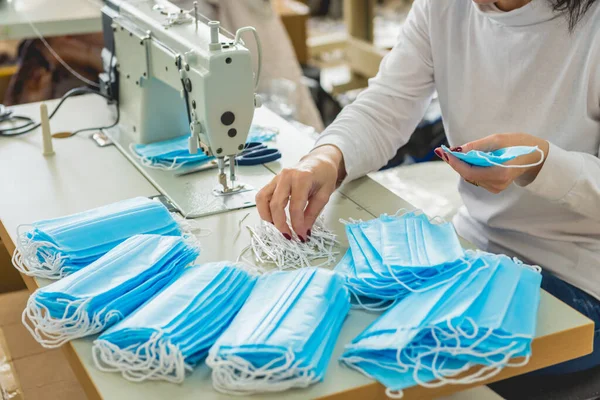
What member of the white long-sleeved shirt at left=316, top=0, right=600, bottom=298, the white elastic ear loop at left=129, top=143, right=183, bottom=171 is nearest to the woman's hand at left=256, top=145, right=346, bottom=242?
the white long-sleeved shirt at left=316, top=0, right=600, bottom=298

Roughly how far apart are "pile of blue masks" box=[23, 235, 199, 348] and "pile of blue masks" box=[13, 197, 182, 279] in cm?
6

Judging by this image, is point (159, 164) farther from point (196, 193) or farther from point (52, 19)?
point (52, 19)

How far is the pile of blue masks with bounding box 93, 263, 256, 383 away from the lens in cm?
95

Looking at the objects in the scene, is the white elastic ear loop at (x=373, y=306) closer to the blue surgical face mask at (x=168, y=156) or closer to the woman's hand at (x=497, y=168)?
the woman's hand at (x=497, y=168)

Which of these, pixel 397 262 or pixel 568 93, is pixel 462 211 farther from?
pixel 397 262

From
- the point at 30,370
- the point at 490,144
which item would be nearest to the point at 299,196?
the point at 490,144

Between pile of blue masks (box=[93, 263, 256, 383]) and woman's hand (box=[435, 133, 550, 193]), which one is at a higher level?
woman's hand (box=[435, 133, 550, 193])

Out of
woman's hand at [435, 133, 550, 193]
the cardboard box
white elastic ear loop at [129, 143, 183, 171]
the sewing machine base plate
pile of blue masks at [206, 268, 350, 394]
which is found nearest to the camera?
pile of blue masks at [206, 268, 350, 394]

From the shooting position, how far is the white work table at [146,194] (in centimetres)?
94

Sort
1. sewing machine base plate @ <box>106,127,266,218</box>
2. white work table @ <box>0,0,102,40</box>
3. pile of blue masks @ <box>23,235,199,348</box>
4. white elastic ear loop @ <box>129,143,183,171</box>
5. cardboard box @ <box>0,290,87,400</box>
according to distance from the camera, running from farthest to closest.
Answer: white work table @ <box>0,0,102,40</box> → white elastic ear loop @ <box>129,143,183,171</box> → sewing machine base plate @ <box>106,127,266,218</box> → cardboard box @ <box>0,290,87,400</box> → pile of blue masks @ <box>23,235,199,348</box>

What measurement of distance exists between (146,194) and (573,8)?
88cm

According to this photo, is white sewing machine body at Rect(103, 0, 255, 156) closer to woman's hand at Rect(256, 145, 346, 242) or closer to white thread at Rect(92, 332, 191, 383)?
woman's hand at Rect(256, 145, 346, 242)

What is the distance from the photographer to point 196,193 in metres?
1.51

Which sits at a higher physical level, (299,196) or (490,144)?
(490,144)
